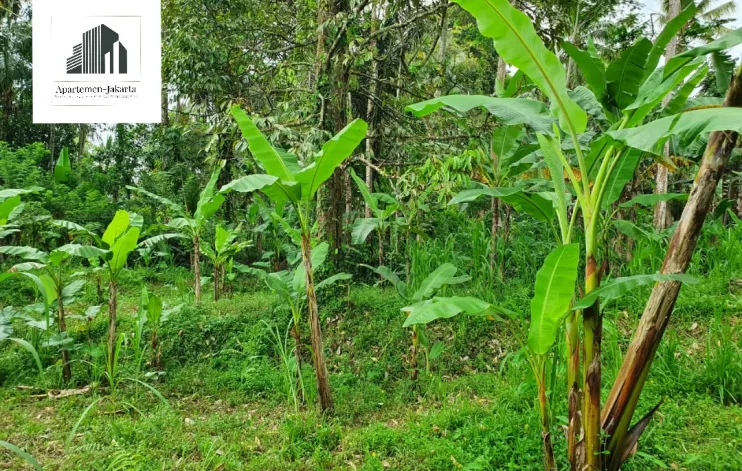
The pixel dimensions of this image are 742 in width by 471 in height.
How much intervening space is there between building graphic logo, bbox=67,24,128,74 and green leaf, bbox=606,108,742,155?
3.87 metres

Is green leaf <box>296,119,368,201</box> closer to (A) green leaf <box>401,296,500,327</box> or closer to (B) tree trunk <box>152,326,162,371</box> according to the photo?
(A) green leaf <box>401,296,500,327</box>

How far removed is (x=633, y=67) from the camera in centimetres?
182

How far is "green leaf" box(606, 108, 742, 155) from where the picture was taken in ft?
4.41

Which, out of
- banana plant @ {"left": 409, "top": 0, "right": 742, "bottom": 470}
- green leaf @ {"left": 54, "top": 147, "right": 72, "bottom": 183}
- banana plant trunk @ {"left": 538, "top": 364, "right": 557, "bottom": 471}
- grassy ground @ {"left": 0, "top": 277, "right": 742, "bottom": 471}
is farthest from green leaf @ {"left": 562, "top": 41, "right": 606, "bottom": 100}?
green leaf @ {"left": 54, "top": 147, "right": 72, "bottom": 183}

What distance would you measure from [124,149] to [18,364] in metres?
6.49

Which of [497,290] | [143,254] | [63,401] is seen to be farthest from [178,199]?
[497,290]

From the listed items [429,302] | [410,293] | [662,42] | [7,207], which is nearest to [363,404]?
[410,293]

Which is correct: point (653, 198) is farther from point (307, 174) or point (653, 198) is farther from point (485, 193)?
point (307, 174)

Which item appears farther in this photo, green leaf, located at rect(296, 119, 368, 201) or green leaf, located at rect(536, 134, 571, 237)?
green leaf, located at rect(296, 119, 368, 201)

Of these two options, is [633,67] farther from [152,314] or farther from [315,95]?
[152,314]

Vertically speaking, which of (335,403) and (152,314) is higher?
(152,314)

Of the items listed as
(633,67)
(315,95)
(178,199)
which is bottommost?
(178,199)

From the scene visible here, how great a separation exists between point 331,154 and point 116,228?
70.5 inches

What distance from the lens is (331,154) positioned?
2.39 metres
